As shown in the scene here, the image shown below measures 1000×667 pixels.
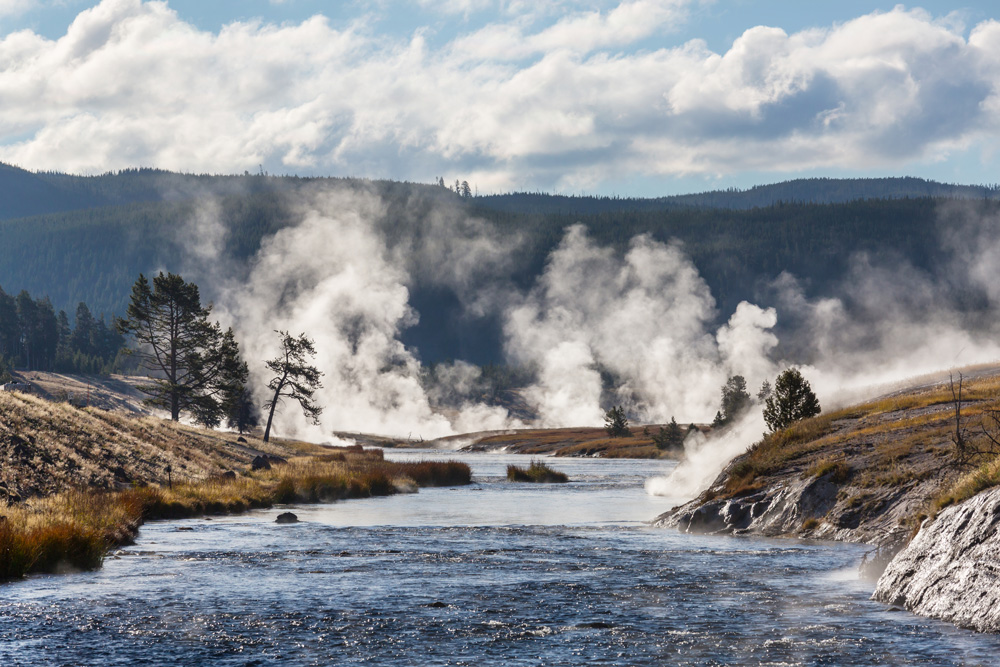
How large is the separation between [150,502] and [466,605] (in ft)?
74.3

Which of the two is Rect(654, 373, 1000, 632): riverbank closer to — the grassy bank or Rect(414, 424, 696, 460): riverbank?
the grassy bank

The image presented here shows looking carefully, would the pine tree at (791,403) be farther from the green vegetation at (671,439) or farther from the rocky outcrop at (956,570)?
the green vegetation at (671,439)

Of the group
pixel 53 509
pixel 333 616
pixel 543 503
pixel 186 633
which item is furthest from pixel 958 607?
pixel 543 503

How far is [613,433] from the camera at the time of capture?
158 meters

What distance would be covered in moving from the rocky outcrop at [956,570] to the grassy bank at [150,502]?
18810 millimetres

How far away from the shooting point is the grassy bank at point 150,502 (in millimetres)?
23797

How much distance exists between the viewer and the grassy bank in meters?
23.8

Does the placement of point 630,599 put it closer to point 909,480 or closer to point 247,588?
point 247,588

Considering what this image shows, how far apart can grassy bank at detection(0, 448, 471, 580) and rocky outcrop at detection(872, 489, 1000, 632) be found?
61.7 ft

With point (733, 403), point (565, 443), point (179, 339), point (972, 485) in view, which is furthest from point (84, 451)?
point (565, 443)

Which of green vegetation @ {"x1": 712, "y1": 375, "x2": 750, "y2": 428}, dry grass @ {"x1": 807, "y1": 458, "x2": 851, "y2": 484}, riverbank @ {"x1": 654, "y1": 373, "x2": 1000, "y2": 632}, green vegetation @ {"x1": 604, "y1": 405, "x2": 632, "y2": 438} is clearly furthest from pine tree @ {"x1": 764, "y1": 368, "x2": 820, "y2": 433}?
green vegetation @ {"x1": 604, "y1": 405, "x2": 632, "y2": 438}

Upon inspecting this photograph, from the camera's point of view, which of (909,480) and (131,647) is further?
(909,480)

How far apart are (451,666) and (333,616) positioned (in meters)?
4.67

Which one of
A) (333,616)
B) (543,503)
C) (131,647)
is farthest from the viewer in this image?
(543,503)
